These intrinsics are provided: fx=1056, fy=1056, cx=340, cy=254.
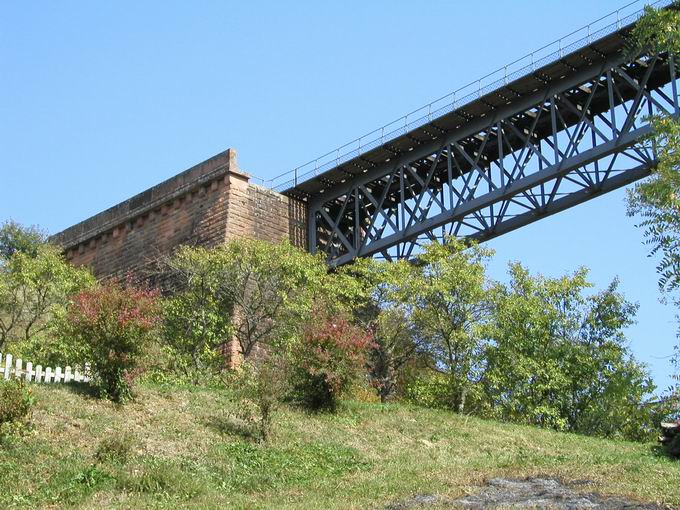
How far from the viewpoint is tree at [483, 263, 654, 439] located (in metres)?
32.3

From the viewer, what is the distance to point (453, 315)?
31281 mm

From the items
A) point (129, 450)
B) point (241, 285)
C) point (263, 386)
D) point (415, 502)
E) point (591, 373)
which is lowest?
point (415, 502)

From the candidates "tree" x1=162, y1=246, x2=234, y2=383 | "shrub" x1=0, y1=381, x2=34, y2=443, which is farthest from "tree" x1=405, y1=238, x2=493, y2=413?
"shrub" x1=0, y1=381, x2=34, y2=443

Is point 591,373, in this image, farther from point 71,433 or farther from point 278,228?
point 71,433

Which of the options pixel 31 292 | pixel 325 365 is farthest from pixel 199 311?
pixel 325 365

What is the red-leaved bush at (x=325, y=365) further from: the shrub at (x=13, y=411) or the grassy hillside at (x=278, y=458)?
the shrub at (x=13, y=411)

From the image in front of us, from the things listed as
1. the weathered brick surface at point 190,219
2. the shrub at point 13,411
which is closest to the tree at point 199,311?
the weathered brick surface at point 190,219

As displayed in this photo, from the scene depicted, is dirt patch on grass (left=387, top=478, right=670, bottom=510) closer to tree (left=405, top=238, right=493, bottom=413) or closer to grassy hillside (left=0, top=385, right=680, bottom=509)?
grassy hillside (left=0, top=385, right=680, bottom=509)

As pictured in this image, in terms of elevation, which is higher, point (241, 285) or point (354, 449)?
point (241, 285)

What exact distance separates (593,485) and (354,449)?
5893mm

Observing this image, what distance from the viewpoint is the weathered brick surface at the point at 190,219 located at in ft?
125

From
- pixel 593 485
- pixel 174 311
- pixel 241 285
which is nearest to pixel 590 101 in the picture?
pixel 241 285

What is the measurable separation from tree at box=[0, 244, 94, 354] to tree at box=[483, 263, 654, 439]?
46.7 feet

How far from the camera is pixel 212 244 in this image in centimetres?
3794
